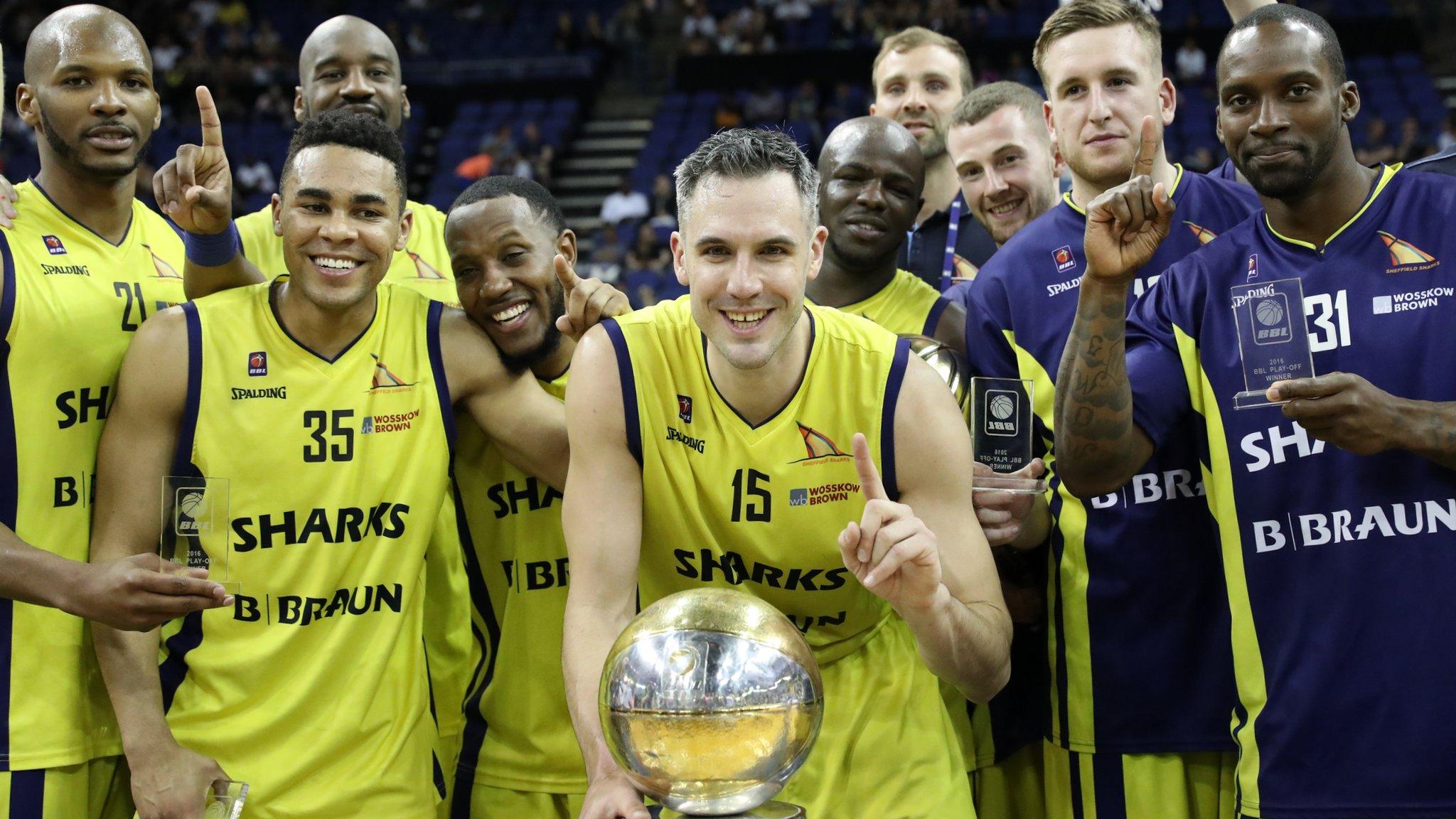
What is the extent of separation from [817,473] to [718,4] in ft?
69.5

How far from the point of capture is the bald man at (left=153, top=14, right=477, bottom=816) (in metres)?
3.46

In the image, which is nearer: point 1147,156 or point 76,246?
point 1147,156

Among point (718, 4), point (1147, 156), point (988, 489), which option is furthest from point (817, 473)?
point (718, 4)

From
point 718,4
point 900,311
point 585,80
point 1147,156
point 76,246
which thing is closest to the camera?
point 1147,156

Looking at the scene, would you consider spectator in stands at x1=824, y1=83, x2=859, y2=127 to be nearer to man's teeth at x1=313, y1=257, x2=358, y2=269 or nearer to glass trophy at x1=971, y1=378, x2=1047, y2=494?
man's teeth at x1=313, y1=257, x2=358, y2=269

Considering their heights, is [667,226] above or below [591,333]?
above

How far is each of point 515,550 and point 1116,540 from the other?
164cm

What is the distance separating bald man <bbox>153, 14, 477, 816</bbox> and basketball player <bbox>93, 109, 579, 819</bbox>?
0.63 ft

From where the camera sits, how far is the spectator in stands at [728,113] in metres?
18.5

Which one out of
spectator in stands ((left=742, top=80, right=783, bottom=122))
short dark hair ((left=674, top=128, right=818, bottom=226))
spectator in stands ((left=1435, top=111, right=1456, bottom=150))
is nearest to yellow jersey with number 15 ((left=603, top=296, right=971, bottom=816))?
short dark hair ((left=674, top=128, right=818, bottom=226))

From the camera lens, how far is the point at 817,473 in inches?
119

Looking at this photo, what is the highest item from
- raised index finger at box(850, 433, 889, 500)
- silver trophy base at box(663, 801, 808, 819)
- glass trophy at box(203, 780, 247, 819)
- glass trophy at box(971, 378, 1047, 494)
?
glass trophy at box(971, 378, 1047, 494)

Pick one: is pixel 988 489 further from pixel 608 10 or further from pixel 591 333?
pixel 608 10

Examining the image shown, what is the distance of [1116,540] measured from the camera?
3447mm
